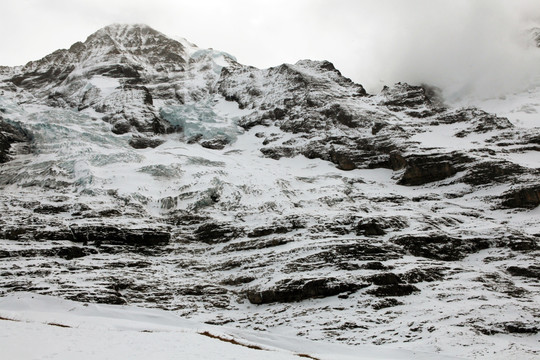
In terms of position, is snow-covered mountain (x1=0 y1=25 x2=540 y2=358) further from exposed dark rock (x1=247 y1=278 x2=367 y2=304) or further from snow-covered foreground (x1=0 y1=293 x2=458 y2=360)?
snow-covered foreground (x1=0 y1=293 x2=458 y2=360)

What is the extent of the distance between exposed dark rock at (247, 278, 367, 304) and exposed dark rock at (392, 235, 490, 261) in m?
16.5

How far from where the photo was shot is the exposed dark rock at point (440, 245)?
239 ft

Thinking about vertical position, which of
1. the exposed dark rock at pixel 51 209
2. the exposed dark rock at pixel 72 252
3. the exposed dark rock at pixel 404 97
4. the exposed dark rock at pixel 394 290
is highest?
the exposed dark rock at pixel 404 97

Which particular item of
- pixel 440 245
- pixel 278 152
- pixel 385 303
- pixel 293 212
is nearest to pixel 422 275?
pixel 385 303

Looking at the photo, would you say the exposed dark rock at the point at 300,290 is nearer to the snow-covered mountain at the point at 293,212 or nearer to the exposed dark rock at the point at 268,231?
the snow-covered mountain at the point at 293,212

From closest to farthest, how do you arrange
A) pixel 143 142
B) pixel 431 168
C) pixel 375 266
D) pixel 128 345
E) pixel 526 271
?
pixel 128 345 → pixel 526 271 → pixel 375 266 → pixel 431 168 → pixel 143 142

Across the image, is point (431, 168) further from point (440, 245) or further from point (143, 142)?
point (143, 142)

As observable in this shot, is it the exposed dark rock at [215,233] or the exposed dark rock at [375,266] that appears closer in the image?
the exposed dark rock at [375,266]

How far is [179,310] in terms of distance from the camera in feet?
196

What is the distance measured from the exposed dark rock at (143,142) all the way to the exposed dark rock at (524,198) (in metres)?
97.8

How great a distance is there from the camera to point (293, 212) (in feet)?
293

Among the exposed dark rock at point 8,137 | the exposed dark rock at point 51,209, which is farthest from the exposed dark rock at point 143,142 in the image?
the exposed dark rock at point 51,209

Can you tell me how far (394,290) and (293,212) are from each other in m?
32.4

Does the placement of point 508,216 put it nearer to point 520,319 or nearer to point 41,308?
point 520,319
